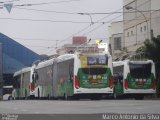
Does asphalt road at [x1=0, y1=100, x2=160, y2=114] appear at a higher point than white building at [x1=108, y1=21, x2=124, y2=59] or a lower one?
lower

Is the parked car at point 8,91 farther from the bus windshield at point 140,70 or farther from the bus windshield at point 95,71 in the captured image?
the bus windshield at point 95,71

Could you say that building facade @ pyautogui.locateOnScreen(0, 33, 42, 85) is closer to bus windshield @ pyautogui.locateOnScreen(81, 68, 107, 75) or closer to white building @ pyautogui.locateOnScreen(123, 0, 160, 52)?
white building @ pyautogui.locateOnScreen(123, 0, 160, 52)

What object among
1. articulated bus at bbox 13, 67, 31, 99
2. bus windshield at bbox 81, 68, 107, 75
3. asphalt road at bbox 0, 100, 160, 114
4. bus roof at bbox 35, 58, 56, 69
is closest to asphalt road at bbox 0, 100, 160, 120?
asphalt road at bbox 0, 100, 160, 114

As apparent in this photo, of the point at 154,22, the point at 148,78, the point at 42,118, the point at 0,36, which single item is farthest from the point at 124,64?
the point at 154,22

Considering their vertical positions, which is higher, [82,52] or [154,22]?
[154,22]

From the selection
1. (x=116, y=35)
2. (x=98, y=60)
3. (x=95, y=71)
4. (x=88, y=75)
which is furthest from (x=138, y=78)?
(x=116, y=35)

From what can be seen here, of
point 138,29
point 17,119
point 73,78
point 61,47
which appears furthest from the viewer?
point 138,29

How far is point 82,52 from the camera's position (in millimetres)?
41688

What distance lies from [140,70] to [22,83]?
17501 millimetres

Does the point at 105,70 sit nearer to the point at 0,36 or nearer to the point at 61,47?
the point at 0,36

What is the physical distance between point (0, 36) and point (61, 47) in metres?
13.3

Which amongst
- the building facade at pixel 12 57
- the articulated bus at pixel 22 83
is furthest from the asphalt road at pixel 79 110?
the building facade at pixel 12 57

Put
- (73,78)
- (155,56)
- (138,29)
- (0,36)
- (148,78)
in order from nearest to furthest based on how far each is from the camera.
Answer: (73,78) < (148,78) < (155,56) < (0,36) < (138,29)

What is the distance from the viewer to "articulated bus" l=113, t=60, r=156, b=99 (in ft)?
157
